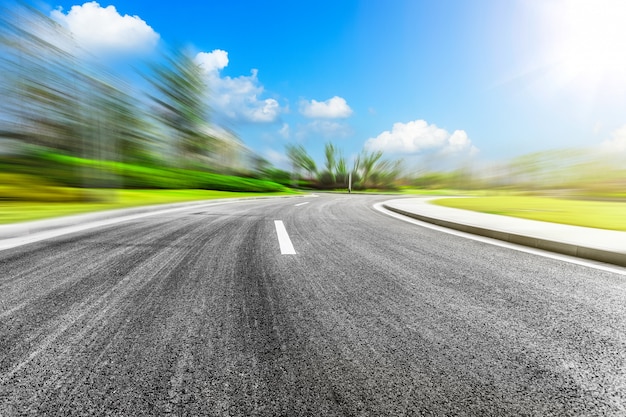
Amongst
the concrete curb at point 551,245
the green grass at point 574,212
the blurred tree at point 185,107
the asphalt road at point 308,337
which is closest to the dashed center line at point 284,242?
the asphalt road at point 308,337

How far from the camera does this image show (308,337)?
220 cm

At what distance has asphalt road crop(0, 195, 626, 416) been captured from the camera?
1553 mm

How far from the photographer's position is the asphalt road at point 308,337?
155 centimetres

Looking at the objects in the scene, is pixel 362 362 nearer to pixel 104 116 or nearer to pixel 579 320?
pixel 579 320

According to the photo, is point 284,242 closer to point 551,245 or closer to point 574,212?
point 551,245

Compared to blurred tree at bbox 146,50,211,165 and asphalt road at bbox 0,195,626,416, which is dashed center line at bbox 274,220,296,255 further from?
blurred tree at bbox 146,50,211,165

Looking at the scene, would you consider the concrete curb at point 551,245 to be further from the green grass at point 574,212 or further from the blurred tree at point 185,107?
the blurred tree at point 185,107

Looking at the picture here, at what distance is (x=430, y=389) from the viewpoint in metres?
1.64

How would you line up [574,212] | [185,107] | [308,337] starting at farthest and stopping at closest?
[185,107] < [574,212] < [308,337]

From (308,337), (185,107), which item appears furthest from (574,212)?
(185,107)

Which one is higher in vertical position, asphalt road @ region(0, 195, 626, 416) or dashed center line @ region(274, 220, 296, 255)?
asphalt road @ region(0, 195, 626, 416)

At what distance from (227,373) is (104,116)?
17335 millimetres

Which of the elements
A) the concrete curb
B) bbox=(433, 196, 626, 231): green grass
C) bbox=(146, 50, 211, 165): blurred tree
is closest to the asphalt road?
the concrete curb

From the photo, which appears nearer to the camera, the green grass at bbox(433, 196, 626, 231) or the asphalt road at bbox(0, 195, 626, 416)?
the asphalt road at bbox(0, 195, 626, 416)
